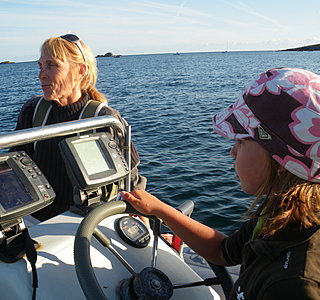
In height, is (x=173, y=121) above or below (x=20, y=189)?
below

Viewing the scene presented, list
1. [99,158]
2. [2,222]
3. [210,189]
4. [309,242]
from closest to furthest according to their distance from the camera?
[309,242], [2,222], [99,158], [210,189]

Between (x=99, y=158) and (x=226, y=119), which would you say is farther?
(x=99, y=158)

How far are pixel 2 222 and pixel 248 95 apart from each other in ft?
3.45

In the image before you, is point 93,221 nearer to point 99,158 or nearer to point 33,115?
point 99,158

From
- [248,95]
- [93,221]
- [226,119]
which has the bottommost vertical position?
[93,221]

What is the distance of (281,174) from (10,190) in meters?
1.05

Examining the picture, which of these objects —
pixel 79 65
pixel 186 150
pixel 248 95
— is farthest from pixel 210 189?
pixel 248 95

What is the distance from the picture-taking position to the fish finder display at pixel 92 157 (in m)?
1.80

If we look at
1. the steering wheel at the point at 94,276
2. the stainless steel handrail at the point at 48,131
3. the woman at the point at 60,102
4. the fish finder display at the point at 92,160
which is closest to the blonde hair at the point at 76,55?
the woman at the point at 60,102

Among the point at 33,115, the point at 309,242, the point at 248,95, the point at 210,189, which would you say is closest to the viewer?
the point at 309,242

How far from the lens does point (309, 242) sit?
3.80ft

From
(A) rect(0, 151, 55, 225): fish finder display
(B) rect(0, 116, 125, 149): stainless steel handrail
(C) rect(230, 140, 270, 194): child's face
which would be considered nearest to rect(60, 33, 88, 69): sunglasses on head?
(B) rect(0, 116, 125, 149): stainless steel handrail

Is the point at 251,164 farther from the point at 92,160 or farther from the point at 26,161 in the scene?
the point at 26,161

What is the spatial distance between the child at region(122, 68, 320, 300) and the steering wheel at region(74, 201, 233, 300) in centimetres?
33
